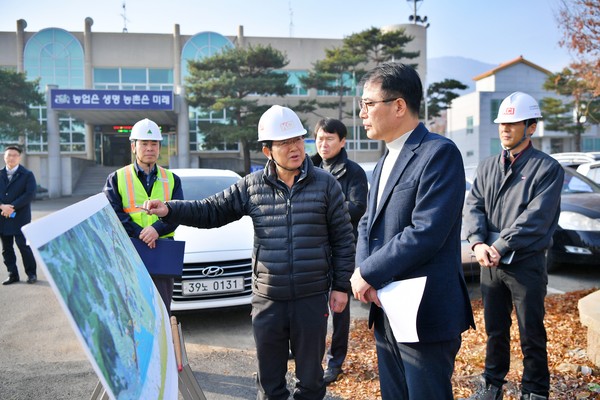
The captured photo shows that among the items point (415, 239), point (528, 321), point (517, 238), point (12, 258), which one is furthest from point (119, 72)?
point (415, 239)

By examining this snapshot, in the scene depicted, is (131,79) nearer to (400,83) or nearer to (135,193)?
(135,193)

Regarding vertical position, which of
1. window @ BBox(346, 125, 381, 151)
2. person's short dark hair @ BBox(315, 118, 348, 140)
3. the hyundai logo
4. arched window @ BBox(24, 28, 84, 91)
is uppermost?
arched window @ BBox(24, 28, 84, 91)

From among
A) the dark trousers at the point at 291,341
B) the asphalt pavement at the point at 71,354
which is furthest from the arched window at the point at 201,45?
the dark trousers at the point at 291,341

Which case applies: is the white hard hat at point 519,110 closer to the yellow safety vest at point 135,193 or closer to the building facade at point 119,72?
the yellow safety vest at point 135,193

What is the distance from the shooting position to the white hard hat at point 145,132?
146 inches

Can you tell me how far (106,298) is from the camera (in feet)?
4.19

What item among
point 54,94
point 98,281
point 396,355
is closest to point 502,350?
point 396,355

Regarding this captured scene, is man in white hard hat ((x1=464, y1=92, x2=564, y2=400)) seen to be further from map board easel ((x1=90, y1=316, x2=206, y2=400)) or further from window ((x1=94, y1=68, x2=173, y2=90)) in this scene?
window ((x1=94, y1=68, x2=173, y2=90))

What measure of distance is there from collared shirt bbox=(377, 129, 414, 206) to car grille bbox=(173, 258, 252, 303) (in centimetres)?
278

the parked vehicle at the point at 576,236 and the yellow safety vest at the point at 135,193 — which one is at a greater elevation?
the yellow safety vest at the point at 135,193

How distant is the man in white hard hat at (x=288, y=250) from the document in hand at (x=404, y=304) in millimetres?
859

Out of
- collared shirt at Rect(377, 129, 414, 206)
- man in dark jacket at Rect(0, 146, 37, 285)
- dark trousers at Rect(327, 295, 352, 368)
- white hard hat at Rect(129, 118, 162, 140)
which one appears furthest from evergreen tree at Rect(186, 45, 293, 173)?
collared shirt at Rect(377, 129, 414, 206)

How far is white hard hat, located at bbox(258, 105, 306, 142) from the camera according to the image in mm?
2674

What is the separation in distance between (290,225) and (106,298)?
4.98ft
